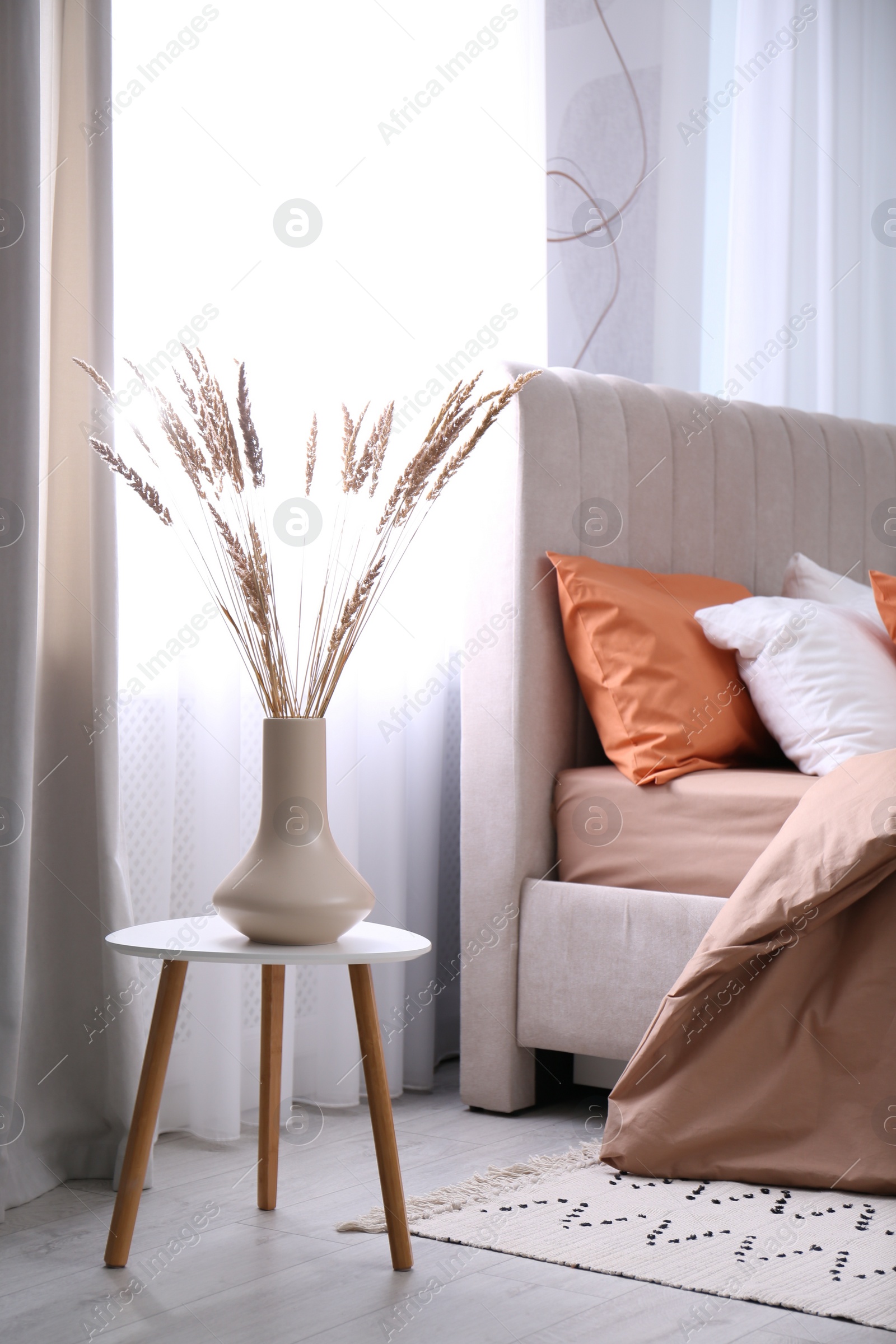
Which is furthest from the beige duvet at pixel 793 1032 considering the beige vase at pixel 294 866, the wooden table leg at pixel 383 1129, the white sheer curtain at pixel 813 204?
the white sheer curtain at pixel 813 204

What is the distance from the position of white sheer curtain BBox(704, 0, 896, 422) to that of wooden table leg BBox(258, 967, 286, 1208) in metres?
2.27

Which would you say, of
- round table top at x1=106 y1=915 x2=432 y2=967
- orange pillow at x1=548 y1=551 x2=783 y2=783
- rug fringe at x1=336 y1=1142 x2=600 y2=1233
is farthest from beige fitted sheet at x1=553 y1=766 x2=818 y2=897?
round table top at x1=106 y1=915 x2=432 y2=967

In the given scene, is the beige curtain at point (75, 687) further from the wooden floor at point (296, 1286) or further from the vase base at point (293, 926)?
the vase base at point (293, 926)

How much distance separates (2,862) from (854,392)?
2890mm

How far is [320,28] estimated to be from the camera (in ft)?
8.46

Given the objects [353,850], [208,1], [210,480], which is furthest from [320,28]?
A: [353,850]

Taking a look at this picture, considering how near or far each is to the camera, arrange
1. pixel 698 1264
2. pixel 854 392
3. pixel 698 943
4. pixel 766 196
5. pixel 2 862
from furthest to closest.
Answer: pixel 854 392 < pixel 766 196 < pixel 698 943 < pixel 2 862 < pixel 698 1264

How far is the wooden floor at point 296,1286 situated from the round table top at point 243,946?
1.26 feet

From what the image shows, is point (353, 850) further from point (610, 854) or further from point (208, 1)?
point (208, 1)

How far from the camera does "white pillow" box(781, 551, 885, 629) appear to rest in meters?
2.90

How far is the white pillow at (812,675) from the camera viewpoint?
2404mm

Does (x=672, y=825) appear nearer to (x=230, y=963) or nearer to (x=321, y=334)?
(x=230, y=963)

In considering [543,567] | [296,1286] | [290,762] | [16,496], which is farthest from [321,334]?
[296,1286]

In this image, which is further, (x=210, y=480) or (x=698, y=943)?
(x=698, y=943)
